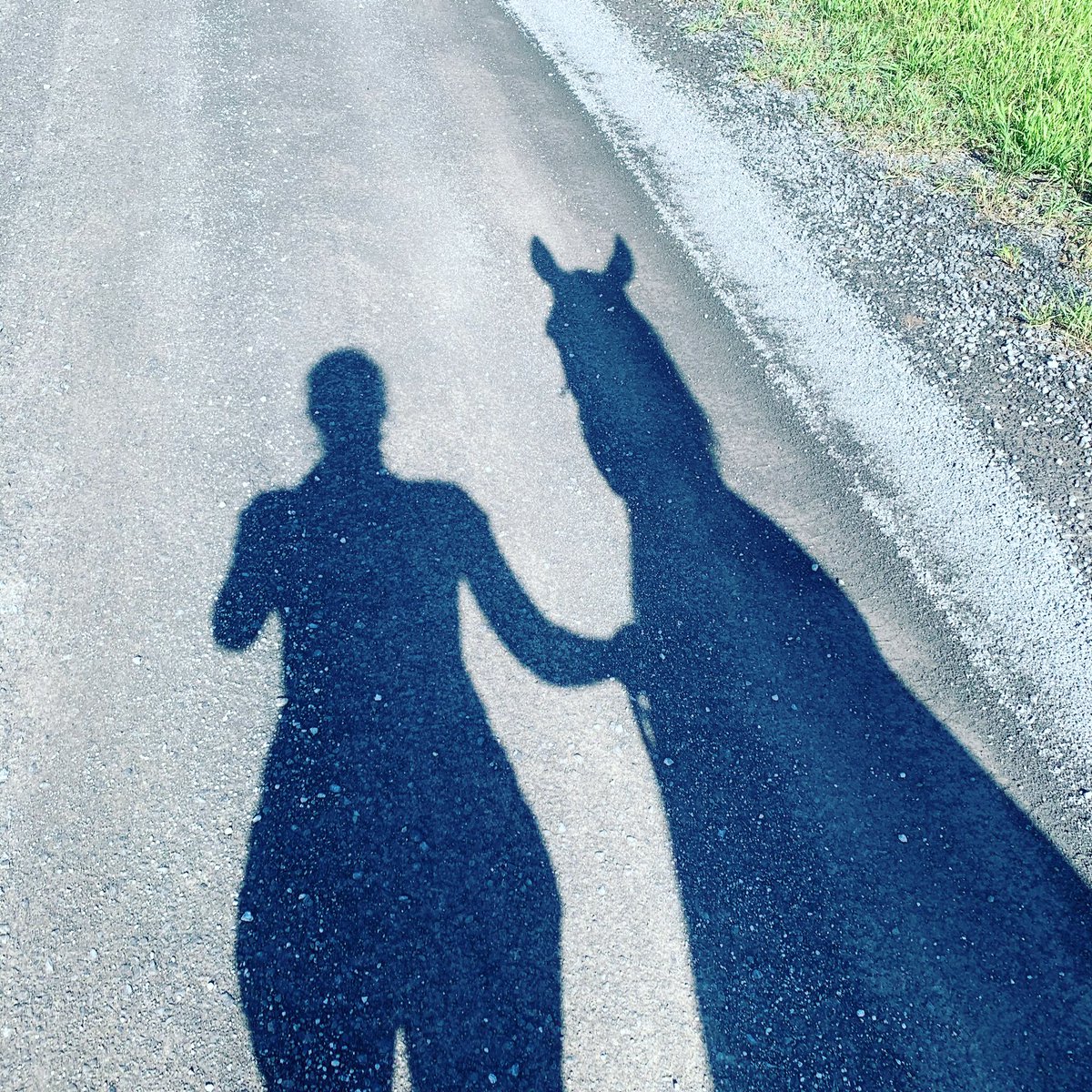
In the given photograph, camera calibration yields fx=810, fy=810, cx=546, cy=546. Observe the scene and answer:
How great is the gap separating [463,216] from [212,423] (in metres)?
2.58

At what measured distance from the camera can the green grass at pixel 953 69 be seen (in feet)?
21.0

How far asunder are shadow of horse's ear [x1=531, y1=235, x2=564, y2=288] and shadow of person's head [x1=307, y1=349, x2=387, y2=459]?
4.78 feet

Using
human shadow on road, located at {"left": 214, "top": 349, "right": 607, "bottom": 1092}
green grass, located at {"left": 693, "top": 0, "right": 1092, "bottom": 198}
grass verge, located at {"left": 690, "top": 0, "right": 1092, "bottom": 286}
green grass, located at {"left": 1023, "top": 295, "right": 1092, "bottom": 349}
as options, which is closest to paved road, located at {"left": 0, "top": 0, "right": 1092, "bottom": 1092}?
human shadow on road, located at {"left": 214, "top": 349, "right": 607, "bottom": 1092}

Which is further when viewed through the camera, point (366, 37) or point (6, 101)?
point (366, 37)

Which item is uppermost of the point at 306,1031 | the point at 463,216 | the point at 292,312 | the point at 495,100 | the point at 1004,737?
the point at 495,100

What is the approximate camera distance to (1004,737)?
372 cm

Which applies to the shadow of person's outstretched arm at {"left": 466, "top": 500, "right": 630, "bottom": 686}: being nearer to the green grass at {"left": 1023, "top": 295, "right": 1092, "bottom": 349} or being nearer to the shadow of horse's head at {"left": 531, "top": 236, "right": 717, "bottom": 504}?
the shadow of horse's head at {"left": 531, "top": 236, "right": 717, "bottom": 504}

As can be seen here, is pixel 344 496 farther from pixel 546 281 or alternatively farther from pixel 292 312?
pixel 546 281

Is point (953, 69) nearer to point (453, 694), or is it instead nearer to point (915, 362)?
point (915, 362)

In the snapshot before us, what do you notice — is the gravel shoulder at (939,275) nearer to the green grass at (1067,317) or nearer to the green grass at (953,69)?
the green grass at (1067,317)

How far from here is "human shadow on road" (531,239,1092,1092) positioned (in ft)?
9.62

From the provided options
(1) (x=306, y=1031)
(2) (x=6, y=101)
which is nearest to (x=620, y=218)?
(2) (x=6, y=101)

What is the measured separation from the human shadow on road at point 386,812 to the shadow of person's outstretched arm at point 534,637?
0.01m

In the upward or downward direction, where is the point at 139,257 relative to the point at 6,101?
downward
